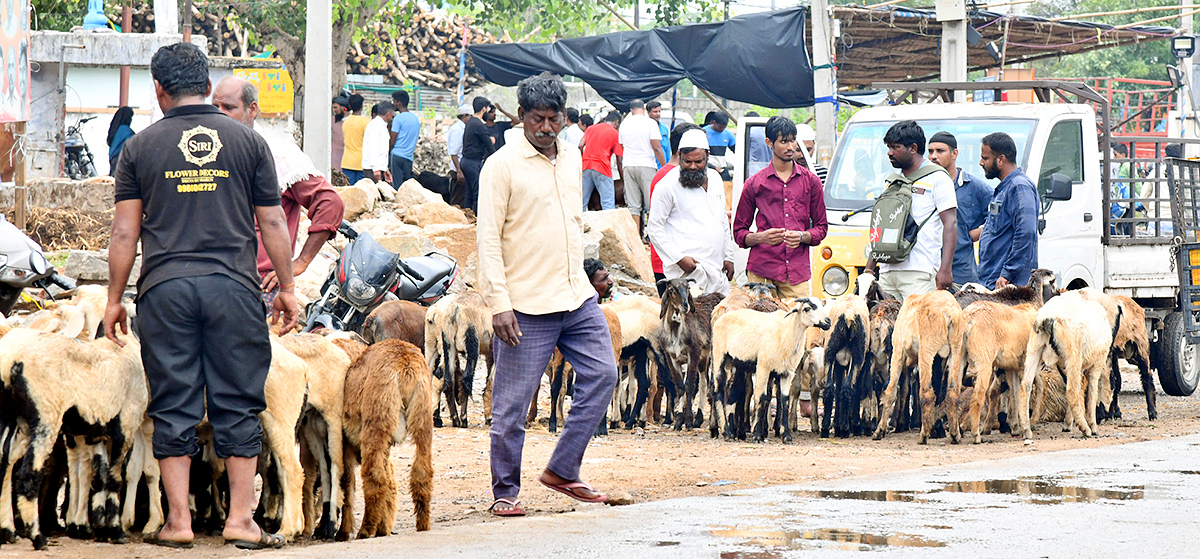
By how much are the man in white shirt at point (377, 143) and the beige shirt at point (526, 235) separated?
1251cm

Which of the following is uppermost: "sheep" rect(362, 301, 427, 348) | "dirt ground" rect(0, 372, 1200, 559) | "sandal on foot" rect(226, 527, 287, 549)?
"sheep" rect(362, 301, 427, 348)

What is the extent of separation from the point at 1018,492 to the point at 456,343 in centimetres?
413

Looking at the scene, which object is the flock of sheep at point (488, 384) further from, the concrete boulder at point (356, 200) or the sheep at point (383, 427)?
the concrete boulder at point (356, 200)

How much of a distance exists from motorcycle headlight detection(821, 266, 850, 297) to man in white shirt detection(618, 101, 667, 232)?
6.27m

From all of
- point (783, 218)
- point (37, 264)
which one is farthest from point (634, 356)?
point (37, 264)

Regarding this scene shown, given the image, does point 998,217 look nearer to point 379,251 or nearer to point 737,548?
point 379,251

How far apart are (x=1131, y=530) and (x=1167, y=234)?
814cm

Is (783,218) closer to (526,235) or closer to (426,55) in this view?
(526,235)

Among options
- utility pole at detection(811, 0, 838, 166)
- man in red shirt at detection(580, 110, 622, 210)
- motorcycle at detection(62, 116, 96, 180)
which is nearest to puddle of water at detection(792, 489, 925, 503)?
utility pole at detection(811, 0, 838, 166)

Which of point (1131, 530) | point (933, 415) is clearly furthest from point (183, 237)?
point (933, 415)

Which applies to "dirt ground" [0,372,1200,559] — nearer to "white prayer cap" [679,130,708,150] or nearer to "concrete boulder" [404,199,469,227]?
"white prayer cap" [679,130,708,150]

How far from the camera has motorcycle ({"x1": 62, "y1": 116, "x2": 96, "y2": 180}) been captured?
58.7 ft

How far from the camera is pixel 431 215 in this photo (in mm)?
16016

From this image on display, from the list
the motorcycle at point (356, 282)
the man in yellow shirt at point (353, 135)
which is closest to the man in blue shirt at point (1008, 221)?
the motorcycle at point (356, 282)
